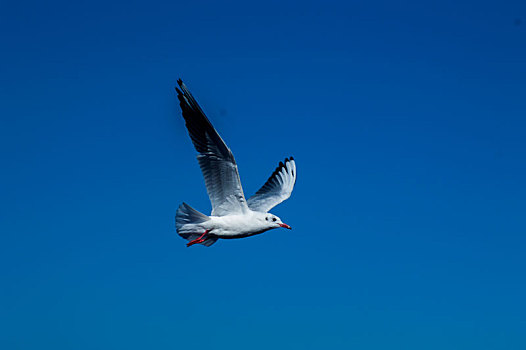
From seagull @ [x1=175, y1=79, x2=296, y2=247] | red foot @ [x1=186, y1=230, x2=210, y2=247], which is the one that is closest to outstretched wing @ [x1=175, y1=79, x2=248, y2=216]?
seagull @ [x1=175, y1=79, x2=296, y2=247]

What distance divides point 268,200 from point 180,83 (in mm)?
4608

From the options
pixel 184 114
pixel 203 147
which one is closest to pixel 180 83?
pixel 184 114

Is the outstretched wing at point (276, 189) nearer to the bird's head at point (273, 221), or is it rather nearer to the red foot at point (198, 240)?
the bird's head at point (273, 221)

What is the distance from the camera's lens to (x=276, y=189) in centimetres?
1332

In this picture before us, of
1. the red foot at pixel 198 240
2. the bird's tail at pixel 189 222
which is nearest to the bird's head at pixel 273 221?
the bird's tail at pixel 189 222

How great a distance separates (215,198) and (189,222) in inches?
26.7

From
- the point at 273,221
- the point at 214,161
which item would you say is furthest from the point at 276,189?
the point at 214,161

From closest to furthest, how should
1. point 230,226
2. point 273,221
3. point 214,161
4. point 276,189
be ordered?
point 214,161, point 230,226, point 273,221, point 276,189

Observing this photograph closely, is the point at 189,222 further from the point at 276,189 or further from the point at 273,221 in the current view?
the point at 276,189

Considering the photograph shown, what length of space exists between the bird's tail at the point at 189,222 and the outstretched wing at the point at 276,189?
8.16 feet

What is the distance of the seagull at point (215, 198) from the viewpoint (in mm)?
9203

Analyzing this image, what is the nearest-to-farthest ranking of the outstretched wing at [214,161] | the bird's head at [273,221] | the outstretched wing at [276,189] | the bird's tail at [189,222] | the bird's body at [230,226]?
1. the outstretched wing at [214,161]
2. the bird's body at [230,226]
3. the bird's tail at [189,222]
4. the bird's head at [273,221]
5. the outstretched wing at [276,189]

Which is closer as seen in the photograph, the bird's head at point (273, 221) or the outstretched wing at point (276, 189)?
the bird's head at point (273, 221)

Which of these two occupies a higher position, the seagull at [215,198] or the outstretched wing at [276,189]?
the outstretched wing at [276,189]
